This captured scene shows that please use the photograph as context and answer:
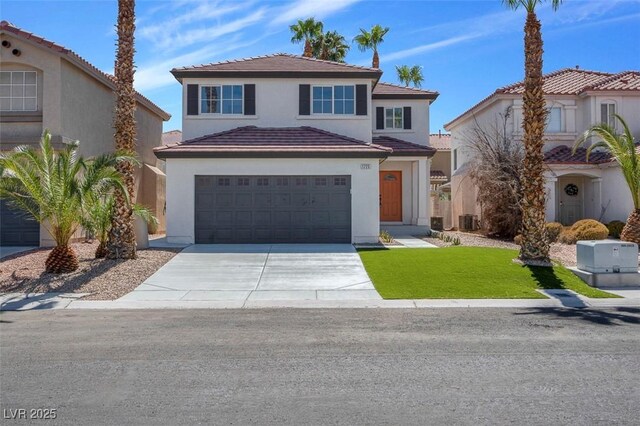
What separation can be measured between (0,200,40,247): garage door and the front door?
2195 cm

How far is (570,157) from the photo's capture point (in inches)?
944

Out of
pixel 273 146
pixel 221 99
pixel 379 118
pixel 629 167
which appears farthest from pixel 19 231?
pixel 629 167

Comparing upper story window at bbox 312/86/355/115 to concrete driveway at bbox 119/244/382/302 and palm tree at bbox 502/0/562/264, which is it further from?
palm tree at bbox 502/0/562/264

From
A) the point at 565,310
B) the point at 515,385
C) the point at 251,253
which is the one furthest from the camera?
the point at 251,253

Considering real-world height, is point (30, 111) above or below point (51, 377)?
above

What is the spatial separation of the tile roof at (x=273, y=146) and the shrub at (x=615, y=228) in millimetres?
10131

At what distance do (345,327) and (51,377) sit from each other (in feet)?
14.2

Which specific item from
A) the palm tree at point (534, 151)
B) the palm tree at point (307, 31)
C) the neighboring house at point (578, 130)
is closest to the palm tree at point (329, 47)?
the palm tree at point (307, 31)

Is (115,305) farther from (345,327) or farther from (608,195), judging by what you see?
(608,195)

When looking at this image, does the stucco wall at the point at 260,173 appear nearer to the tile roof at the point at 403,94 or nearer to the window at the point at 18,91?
the window at the point at 18,91

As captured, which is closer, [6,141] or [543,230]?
[543,230]

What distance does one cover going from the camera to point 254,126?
861 inches

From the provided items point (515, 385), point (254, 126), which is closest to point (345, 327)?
point (515, 385)

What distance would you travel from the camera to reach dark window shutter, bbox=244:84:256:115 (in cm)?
2188
